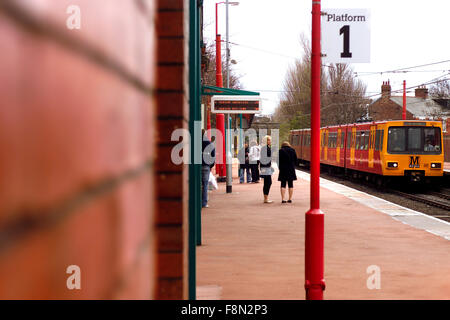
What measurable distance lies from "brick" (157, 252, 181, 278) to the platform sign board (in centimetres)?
1556

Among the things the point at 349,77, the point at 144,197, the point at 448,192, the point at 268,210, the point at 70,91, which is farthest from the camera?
the point at 349,77

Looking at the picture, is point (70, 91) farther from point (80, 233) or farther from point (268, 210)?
point (268, 210)

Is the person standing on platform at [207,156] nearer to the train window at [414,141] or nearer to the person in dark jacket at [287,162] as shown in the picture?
the person in dark jacket at [287,162]

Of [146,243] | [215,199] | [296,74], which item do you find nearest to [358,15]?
[146,243]

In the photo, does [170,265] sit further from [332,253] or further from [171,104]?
[332,253]

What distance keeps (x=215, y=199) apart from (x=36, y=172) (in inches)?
739

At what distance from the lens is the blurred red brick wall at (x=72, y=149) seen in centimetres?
52

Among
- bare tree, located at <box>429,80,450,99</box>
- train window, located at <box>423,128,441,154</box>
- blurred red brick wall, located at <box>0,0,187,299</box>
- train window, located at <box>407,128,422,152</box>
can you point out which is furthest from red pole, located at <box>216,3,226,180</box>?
bare tree, located at <box>429,80,450,99</box>

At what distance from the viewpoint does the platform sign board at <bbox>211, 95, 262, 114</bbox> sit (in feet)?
59.6

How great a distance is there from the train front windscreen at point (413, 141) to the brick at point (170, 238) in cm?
2389

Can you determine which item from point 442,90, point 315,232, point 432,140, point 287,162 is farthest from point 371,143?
point 442,90

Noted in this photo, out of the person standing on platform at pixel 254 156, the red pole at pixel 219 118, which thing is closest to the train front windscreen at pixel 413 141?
the person standing on platform at pixel 254 156

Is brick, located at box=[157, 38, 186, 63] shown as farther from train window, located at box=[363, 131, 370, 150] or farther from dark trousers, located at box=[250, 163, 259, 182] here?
train window, located at box=[363, 131, 370, 150]
